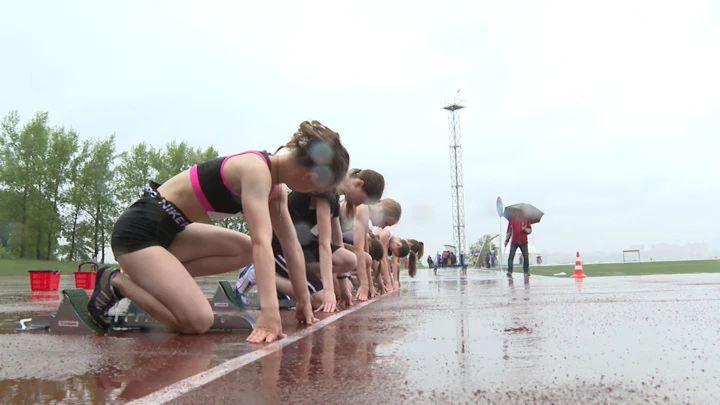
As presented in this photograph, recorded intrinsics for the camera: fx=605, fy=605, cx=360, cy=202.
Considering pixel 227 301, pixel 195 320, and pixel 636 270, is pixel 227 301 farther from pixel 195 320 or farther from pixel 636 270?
pixel 636 270

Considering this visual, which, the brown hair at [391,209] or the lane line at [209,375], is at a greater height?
the brown hair at [391,209]

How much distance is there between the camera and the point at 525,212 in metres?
17.3

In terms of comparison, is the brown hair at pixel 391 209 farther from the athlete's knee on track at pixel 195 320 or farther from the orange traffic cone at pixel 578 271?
the orange traffic cone at pixel 578 271

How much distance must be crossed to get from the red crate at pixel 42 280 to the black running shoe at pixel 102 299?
8.73 metres

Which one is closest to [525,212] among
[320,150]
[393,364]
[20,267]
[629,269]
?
[629,269]

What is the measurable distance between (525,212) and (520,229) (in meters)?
0.83

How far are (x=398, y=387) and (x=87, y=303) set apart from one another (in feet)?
9.91

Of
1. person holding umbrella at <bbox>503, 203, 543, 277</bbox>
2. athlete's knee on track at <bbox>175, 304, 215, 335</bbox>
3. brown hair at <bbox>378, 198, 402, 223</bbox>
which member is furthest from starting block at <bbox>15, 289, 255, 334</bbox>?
person holding umbrella at <bbox>503, 203, 543, 277</bbox>

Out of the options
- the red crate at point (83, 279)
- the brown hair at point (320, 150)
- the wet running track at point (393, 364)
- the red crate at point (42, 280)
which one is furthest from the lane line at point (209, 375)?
the red crate at point (83, 279)

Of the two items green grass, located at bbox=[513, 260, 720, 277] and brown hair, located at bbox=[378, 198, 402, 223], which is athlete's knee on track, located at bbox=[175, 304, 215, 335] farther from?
green grass, located at bbox=[513, 260, 720, 277]

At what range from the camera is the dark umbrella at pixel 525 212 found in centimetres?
1716

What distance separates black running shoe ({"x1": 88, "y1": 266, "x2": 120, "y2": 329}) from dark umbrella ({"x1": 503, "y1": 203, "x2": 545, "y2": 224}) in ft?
46.5

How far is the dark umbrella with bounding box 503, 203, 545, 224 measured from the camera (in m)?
17.2

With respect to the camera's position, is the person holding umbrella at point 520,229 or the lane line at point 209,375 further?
the person holding umbrella at point 520,229
